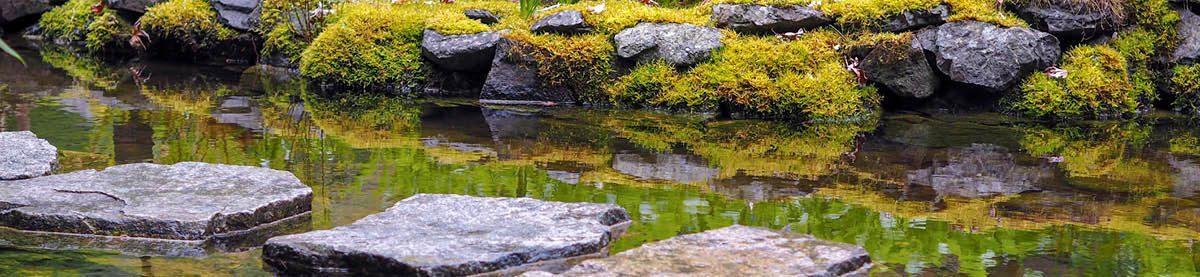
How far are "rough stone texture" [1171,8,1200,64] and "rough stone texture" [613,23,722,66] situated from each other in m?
3.54

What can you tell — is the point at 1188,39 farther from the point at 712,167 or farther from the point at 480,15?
the point at 480,15

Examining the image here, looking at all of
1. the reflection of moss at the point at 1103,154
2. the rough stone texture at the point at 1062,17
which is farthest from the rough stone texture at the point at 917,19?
the reflection of moss at the point at 1103,154

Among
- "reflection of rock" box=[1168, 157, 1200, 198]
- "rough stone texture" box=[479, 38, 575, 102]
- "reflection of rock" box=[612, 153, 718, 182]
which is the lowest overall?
"reflection of rock" box=[612, 153, 718, 182]

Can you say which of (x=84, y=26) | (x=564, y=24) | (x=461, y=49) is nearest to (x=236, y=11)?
(x=84, y=26)

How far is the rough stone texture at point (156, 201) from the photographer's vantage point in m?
3.18

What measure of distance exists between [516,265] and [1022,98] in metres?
5.77

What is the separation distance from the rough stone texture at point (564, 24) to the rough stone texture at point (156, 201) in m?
4.15

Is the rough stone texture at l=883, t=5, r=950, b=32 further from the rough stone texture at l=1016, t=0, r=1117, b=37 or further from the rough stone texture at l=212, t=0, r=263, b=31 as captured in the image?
the rough stone texture at l=212, t=0, r=263, b=31

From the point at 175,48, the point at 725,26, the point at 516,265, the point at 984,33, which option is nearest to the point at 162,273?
the point at 516,265

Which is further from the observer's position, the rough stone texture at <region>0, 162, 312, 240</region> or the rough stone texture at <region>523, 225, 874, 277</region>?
the rough stone texture at <region>0, 162, 312, 240</region>

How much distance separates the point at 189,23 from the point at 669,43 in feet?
19.6

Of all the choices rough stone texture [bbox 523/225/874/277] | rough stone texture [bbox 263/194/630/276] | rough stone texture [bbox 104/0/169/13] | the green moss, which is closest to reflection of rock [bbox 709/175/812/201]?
rough stone texture [bbox 263/194/630/276]

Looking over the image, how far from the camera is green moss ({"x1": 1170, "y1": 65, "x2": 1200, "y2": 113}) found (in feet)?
25.5

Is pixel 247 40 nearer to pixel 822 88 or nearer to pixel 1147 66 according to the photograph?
pixel 822 88
